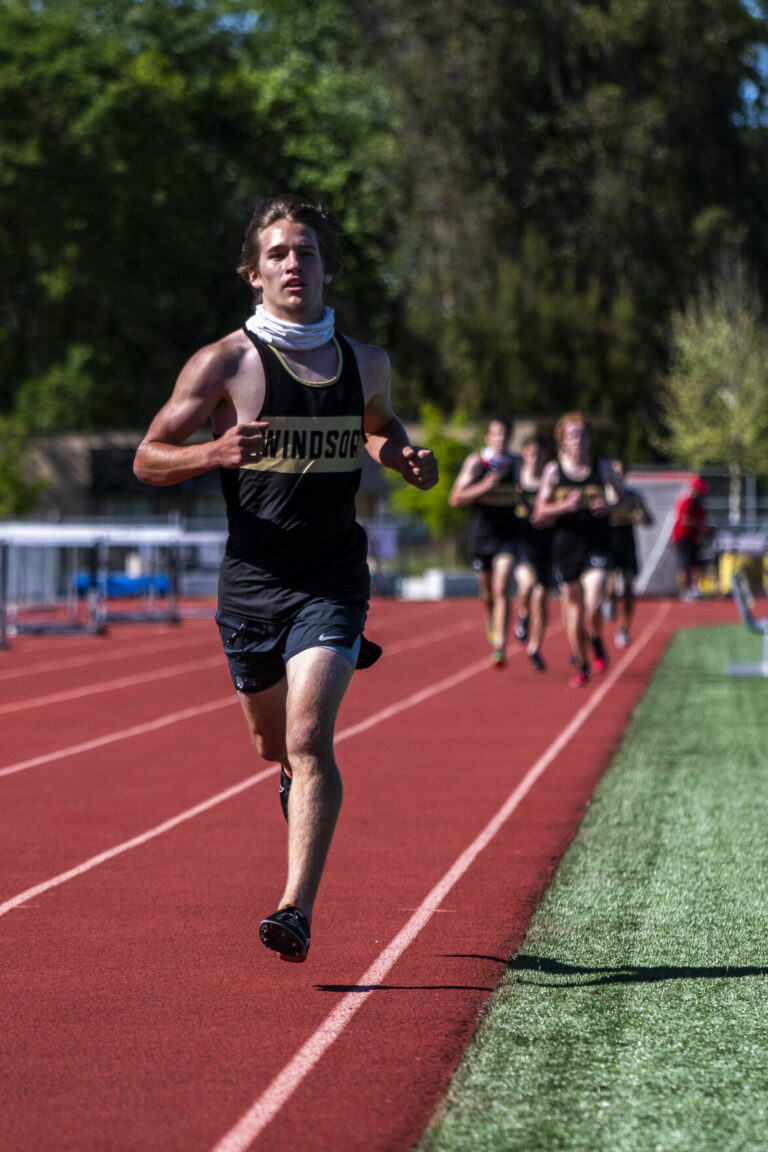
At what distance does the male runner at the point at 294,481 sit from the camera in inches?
190

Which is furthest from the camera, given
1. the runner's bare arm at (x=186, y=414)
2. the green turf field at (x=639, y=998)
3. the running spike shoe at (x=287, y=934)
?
the runner's bare arm at (x=186, y=414)

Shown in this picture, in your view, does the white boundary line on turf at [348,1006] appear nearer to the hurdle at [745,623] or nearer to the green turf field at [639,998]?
the green turf field at [639,998]

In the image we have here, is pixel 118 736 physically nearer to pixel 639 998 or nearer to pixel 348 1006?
pixel 348 1006

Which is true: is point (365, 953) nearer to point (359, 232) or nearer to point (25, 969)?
point (25, 969)

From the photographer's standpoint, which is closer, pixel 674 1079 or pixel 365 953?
pixel 674 1079

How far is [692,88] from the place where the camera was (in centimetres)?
4978

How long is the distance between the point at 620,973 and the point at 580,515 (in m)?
8.76

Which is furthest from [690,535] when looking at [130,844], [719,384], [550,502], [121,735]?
[719,384]

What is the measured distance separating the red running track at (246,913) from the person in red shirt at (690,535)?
627 inches

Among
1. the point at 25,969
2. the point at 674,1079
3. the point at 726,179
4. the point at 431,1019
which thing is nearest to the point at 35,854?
the point at 25,969

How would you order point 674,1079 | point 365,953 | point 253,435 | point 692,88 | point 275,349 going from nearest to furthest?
point 674,1079
point 253,435
point 275,349
point 365,953
point 692,88

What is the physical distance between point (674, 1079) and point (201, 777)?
Answer: 5.85 meters

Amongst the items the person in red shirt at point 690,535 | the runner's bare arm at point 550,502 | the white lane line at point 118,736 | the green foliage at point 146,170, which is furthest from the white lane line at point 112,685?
the green foliage at point 146,170

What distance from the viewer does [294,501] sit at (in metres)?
4.98
